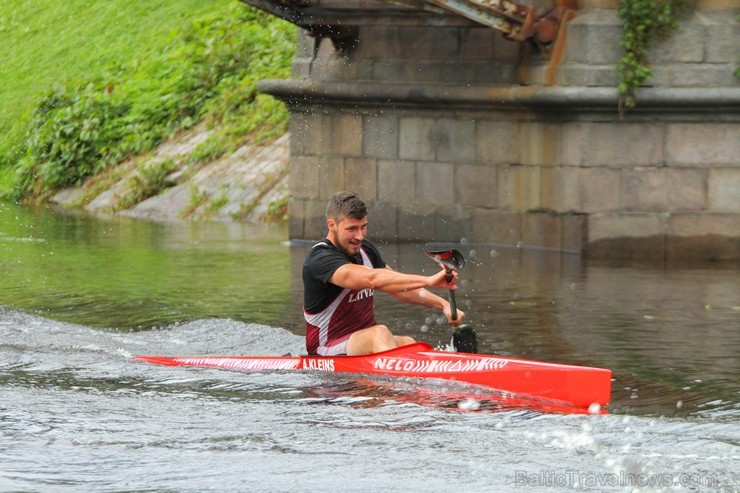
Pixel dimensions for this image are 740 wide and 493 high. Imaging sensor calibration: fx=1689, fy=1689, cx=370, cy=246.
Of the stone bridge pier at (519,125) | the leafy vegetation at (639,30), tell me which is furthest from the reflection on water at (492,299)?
the leafy vegetation at (639,30)

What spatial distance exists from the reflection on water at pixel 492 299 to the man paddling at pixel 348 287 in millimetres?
1424

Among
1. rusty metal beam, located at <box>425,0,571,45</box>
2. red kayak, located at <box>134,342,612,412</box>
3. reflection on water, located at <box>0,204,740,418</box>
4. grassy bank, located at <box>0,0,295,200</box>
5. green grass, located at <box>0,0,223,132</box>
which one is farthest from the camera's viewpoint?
green grass, located at <box>0,0,223,132</box>

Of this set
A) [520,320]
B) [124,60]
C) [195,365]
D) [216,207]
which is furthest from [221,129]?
[195,365]

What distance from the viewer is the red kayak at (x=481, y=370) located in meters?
9.42

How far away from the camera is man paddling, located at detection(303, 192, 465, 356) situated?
400 inches

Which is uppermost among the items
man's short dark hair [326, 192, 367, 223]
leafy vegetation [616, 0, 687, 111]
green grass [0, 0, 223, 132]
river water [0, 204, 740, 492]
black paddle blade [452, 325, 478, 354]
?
green grass [0, 0, 223, 132]

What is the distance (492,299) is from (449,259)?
445 centimetres

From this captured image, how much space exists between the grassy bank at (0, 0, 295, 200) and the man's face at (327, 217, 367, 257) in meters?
12.8

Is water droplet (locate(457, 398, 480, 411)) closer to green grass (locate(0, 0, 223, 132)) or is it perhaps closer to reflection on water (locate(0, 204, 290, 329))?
reflection on water (locate(0, 204, 290, 329))

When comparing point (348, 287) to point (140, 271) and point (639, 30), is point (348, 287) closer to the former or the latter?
point (639, 30)

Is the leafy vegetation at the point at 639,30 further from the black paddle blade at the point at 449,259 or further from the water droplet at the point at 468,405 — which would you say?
the water droplet at the point at 468,405

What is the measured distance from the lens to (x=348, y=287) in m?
10.2

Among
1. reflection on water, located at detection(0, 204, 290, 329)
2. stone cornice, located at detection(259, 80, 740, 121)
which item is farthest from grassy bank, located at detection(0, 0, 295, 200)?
stone cornice, located at detection(259, 80, 740, 121)

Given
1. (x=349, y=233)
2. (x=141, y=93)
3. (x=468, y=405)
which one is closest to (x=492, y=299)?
(x=349, y=233)
